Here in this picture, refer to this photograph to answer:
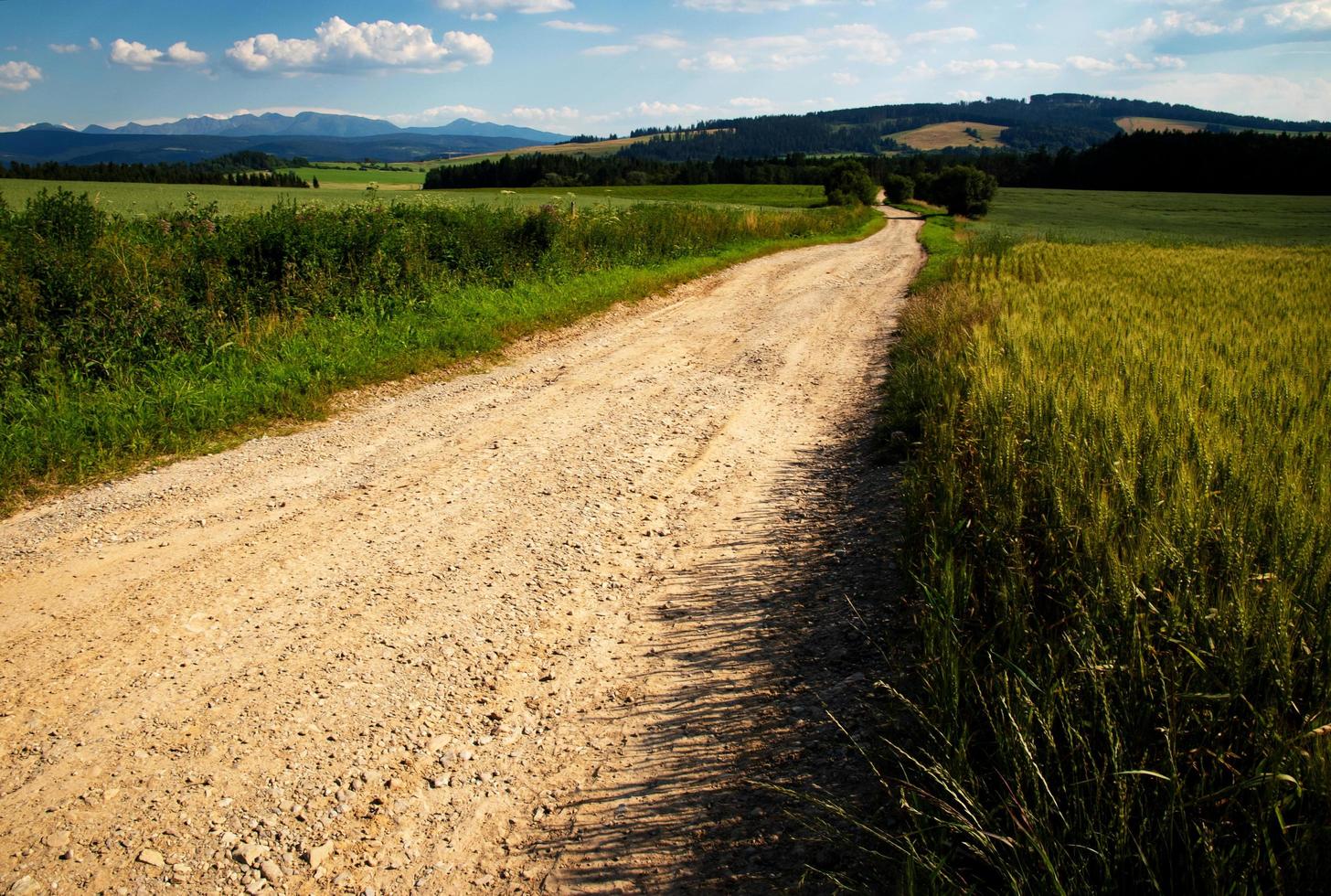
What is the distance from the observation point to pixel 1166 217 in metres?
59.9

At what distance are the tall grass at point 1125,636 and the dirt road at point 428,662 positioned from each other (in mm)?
702

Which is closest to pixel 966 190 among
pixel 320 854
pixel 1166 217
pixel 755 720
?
pixel 1166 217

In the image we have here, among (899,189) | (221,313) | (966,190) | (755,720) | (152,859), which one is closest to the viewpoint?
(152,859)

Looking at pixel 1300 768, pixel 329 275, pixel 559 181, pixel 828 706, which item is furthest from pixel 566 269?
pixel 559 181

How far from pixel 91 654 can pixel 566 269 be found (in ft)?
44.7

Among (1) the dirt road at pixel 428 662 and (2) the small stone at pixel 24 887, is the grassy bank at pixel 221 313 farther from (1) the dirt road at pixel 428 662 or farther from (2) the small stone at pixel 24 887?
(2) the small stone at pixel 24 887

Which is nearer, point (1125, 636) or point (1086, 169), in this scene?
point (1125, 636)

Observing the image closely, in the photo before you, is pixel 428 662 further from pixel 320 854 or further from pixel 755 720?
pixel 755 720

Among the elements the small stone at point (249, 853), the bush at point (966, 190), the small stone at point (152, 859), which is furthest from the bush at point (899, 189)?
the small stone at point (152, 859)

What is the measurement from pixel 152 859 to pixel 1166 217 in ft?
242

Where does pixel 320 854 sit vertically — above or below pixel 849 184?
below

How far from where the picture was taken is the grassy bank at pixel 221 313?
7289mm

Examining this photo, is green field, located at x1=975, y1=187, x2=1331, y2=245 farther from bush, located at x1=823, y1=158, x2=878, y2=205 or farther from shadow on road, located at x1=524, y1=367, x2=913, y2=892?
shadow on road, located at x1=524, y1=367, x2=913, y2=892

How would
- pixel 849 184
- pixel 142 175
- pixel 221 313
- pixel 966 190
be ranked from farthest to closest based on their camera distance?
pixel 849 184, pixel 966 190, pixel 142 175, pixel 221 313
